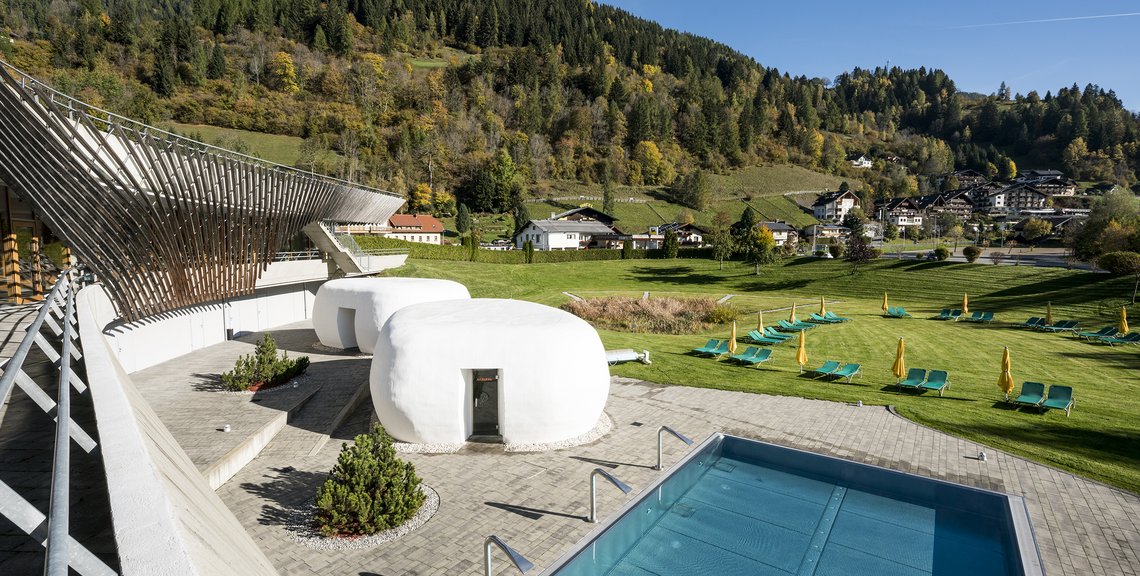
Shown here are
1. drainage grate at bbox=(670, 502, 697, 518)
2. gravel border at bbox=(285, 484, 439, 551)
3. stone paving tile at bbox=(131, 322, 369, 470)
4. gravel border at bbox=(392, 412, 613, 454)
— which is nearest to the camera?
gravel border at bbox=(285, 484, 439, 551)

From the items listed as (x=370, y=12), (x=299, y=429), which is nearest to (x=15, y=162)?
(x=299, y=429)

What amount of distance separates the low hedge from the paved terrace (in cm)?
2950

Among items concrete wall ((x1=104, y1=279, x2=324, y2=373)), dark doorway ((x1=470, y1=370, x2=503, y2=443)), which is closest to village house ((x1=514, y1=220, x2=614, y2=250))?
concrete wall ((x1=104, y1=279, x2=324, y2=373))

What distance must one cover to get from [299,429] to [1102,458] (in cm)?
1725

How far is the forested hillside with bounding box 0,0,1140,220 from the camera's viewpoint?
94.8 metres

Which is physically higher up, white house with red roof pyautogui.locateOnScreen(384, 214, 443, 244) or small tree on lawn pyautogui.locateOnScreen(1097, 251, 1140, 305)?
white house with red roof pyautogui.locateOnScreen(384, 214, 443, 244)

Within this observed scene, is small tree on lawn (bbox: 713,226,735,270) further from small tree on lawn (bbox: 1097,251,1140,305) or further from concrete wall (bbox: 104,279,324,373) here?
concrete wall (bbox: 104,279,324,373)

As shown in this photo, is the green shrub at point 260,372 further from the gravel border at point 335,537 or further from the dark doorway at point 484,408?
the gravel border at point 335,537

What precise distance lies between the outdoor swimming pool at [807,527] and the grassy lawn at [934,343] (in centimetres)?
356

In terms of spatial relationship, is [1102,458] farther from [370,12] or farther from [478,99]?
[370,12]

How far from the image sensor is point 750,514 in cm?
909

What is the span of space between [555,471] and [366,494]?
3630 mm

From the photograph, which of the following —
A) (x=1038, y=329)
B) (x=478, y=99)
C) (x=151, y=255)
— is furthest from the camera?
(x=478, y=99)

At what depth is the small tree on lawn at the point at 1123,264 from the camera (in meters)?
29.0
